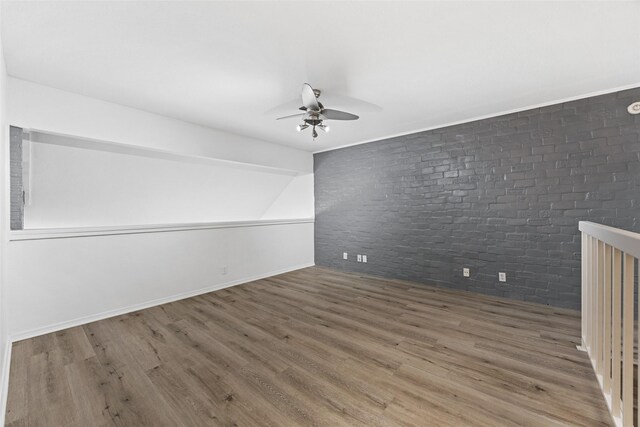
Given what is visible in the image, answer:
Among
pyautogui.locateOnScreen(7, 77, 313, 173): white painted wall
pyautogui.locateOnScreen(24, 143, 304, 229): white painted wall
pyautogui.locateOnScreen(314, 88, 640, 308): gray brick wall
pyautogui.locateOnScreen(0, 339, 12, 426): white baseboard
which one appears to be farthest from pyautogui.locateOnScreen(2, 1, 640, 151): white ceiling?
pyautogui.locateOnScreen(0, 339, 12, 426): white baseboard

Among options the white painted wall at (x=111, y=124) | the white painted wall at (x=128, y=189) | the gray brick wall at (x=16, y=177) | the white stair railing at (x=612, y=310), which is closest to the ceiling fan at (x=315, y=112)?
the white painted wall at (x=111, y=124)

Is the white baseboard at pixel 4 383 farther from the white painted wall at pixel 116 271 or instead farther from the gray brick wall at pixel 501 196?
the gray brick wall at pixel 501 196

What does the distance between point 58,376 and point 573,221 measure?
16.2ft

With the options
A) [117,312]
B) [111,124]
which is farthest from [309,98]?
[117,312]

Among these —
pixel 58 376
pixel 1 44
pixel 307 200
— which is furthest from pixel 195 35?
pixel 307 200

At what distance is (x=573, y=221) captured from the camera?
284cm

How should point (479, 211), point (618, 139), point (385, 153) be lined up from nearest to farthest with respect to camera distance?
point (618, 139)
point (479, 211)
point (385, 153)

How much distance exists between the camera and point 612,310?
4.47ft

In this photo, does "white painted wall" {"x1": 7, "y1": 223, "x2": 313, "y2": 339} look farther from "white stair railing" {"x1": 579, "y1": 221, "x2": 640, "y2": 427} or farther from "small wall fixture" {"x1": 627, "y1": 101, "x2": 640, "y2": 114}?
"small wall fixture" {"x1": 627, "y1": 101, "x2": 640, "y2": 114}

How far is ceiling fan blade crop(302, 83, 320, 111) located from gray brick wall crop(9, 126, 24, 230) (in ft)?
8.47

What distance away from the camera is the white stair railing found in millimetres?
1117

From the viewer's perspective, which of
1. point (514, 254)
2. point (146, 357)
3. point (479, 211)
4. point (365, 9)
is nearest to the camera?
point (365, 9)

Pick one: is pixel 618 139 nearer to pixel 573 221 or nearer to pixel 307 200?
pixel 573 221

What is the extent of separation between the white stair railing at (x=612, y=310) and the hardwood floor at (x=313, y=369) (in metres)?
0.15
